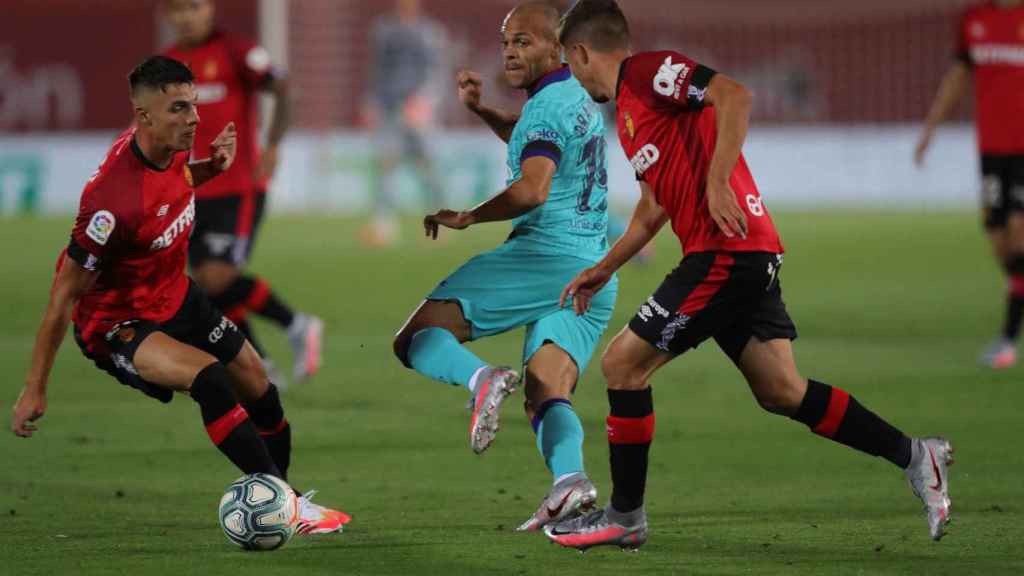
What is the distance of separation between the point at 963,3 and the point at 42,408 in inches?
1036

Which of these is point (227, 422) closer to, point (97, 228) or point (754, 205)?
point (97, 228)

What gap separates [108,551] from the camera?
20.1 feet

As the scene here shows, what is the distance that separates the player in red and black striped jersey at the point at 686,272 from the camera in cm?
604

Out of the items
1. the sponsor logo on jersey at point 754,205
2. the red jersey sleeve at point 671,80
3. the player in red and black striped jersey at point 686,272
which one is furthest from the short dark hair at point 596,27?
the sponsor logo on jersey at point 754,205

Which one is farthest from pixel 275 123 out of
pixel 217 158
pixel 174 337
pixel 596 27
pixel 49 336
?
pixel 596 27

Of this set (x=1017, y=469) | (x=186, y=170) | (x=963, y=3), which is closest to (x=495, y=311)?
(x=186, y=170)

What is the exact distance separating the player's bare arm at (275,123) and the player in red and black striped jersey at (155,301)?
3769mm

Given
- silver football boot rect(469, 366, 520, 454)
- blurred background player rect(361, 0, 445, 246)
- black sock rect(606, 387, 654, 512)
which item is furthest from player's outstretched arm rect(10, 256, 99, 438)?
blurred background player rect(361, 0, 445, 246)

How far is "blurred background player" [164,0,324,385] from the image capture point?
34.2 ft

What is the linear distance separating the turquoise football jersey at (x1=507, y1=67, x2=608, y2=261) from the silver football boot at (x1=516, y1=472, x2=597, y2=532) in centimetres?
104

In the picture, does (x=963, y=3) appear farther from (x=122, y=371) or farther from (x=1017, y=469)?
(x=122, y=371)

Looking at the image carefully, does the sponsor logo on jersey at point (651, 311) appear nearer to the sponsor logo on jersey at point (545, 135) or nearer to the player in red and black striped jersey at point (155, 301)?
the sponsor logo on jersey at point (545, 135)

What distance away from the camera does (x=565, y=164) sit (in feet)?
22.4

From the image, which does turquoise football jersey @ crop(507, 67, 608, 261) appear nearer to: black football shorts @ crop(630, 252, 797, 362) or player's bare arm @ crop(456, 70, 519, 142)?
player's bare arm @ crop(456, 70, 519, 142)
